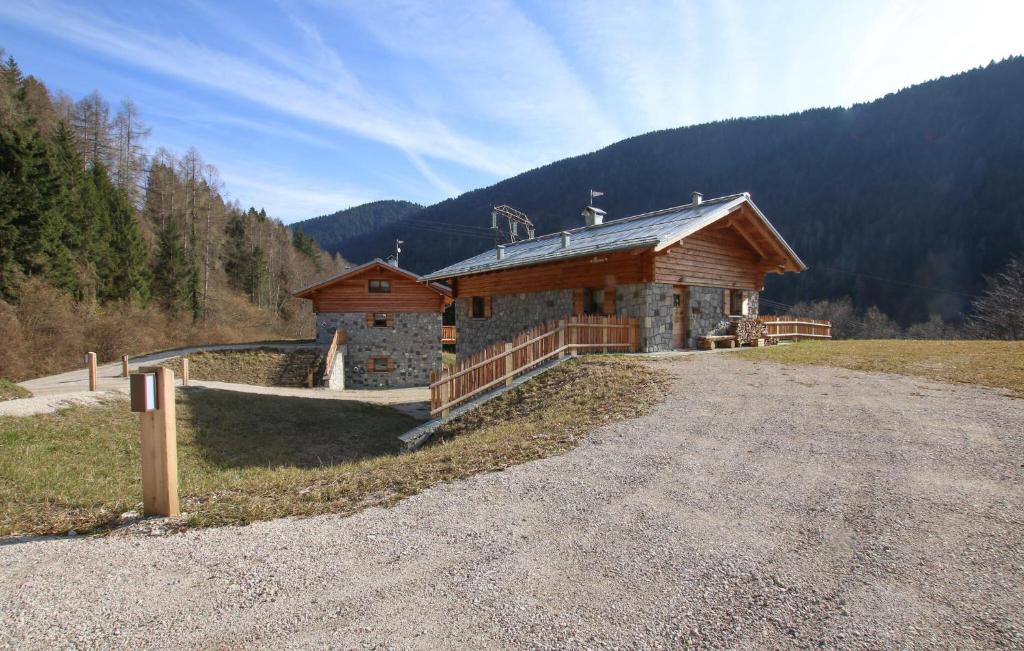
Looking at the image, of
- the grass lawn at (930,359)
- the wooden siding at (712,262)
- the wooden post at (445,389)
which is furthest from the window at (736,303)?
the wooden post at (445,389)

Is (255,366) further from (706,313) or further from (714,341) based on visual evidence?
(714,341)

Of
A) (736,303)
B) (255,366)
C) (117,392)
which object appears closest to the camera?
(117,392)

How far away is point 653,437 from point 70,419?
1235 cm

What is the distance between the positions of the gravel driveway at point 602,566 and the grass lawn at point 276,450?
63cm

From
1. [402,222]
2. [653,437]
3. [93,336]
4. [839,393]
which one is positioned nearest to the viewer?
[653,437]

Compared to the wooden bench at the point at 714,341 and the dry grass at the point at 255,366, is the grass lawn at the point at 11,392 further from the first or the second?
the wooden bench at the point at 714,341

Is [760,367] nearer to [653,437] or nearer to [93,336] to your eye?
[653,437]

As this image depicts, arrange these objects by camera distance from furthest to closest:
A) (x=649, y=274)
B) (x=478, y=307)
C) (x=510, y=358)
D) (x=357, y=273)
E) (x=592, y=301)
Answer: (x=357, y=273) → (x=478, y=307) → (x=592, y=301) → (x=649, y=274) → (x=510, y=358)

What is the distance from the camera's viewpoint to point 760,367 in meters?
12.7

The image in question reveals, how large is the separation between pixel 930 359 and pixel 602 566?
14210 millimetres

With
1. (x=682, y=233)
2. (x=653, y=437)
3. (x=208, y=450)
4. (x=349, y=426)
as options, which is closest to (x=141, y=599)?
(x=653, y=437)

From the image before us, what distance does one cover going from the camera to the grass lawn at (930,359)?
34.2 feet

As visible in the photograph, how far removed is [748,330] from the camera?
61.8 feet

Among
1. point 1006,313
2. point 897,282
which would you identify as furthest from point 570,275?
point 897,282
